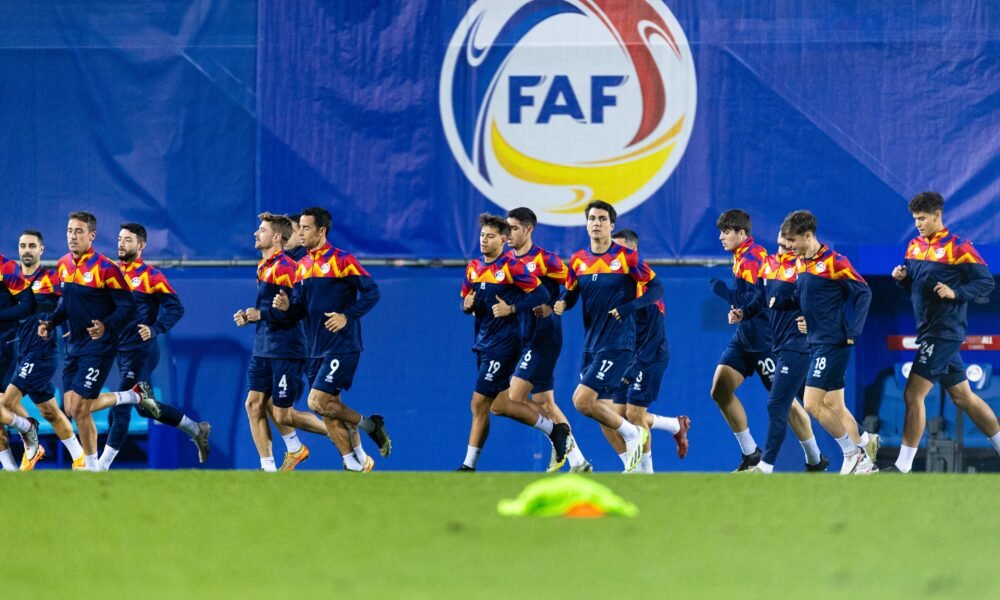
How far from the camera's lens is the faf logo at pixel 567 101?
49.3 ft

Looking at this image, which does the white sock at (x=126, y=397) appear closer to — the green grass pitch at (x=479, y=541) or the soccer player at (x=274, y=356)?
the soccer player at (x=274, y=356)

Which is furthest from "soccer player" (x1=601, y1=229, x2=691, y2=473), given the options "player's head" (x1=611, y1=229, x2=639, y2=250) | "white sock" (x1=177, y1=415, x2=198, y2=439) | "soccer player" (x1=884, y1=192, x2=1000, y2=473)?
"white sock" (x1=177, y1=415, x2=198, y2=439)

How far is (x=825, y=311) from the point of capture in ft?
39.7

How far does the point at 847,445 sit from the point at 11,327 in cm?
758

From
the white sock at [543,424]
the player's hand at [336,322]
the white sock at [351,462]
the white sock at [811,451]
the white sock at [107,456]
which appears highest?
the player's hand at [336,322]

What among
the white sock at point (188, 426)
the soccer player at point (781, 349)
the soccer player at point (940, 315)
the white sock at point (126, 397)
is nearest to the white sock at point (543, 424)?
the soccer player at point (781, 349)

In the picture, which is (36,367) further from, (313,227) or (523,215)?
(523,215)

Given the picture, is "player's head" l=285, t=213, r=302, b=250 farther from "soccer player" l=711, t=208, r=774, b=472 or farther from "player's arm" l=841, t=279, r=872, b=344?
"player's arm" l=841, t=279, r=872, b=344

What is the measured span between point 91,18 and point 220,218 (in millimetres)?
2434

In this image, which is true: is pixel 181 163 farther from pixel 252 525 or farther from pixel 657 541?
pixel 657 541

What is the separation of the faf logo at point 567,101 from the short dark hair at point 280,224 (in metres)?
2.34

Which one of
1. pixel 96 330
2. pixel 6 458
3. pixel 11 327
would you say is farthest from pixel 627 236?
pixel 6 458

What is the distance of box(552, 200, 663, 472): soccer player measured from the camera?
12469mm

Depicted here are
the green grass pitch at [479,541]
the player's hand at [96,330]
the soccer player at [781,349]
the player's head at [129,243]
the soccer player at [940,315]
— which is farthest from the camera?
the player's head at [129,243]
